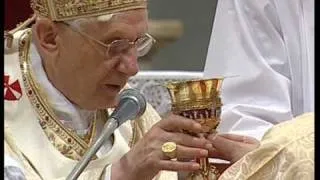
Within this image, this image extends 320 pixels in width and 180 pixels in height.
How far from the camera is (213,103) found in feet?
6.08

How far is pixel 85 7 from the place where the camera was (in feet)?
6.83

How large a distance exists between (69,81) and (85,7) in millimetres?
149

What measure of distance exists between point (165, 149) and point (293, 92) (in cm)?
65

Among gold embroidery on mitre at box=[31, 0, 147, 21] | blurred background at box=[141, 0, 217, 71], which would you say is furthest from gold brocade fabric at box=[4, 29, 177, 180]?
blurred background at box=[141, 0, 217, 71]

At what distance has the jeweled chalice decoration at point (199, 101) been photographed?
72.5 inches

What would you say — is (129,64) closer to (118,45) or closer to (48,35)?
(118,45)

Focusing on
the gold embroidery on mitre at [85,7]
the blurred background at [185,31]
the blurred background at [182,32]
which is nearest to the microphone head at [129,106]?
the gold embroidery on mitre at [85,7]

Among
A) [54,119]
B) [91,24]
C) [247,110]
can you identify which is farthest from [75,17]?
[247,110]

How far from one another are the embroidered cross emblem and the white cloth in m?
0.49

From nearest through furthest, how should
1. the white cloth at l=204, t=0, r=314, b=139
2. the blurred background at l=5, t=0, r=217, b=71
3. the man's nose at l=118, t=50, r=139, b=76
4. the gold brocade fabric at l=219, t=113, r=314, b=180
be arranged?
the gold brocade fabric at l=219, t=113, r=314, b=180
the man's nose at l=118, t=50, r=139, b=76
the white cloth at l=204, t=0, r=314, b=139
the blurred background at l=5, t=0, r=217, b=71

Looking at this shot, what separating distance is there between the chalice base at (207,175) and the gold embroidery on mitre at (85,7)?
37cm

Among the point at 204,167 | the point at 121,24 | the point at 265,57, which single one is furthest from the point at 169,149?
the point at 265,57

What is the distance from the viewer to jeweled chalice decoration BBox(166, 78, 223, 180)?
184 cm

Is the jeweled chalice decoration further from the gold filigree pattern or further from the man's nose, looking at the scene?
the gold filigree pattern
